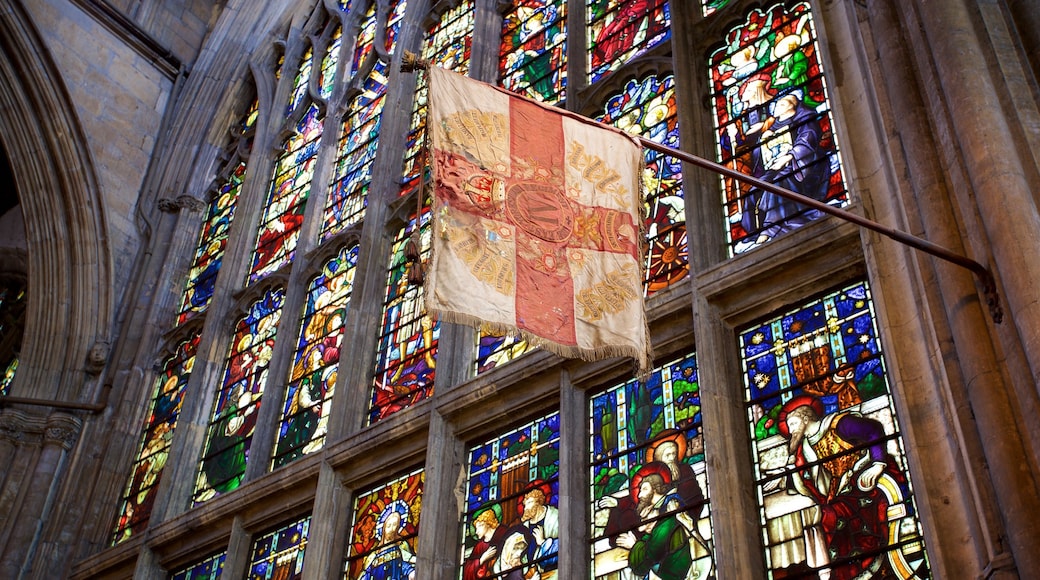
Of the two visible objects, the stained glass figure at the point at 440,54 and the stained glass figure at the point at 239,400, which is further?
the stained glass figure at the point at 440,54

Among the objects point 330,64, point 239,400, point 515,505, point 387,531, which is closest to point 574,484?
point 515,505

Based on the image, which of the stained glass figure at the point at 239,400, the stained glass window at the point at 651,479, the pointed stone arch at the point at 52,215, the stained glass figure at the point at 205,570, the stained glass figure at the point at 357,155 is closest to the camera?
the stained glass window at the point at 651,479

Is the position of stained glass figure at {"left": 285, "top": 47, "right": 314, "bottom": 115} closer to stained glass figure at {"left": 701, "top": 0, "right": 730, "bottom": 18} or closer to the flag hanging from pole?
stained glass figure at {"left": 701, "top": 0, "right": 730, "bottom": 18}

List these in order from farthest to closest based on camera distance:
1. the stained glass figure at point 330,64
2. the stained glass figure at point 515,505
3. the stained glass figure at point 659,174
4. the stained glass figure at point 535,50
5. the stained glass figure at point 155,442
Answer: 1. the stained glass figure at point 330,64
2. the stained glass figure at point 155,442
3. the stained glass figure at point 535,50
4. the stained glass figure at point 659,174
5. the stained glass figure at point 515,505

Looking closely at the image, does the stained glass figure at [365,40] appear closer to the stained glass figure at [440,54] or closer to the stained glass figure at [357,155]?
the stained glass figure at [357,155]

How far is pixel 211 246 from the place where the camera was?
12922mm

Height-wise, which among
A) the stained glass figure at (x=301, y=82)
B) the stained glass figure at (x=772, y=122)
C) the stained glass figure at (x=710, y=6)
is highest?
the stained glass figure at (x=301, y=82)

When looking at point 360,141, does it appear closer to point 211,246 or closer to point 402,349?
point 211,246

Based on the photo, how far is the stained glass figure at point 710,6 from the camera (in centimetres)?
918

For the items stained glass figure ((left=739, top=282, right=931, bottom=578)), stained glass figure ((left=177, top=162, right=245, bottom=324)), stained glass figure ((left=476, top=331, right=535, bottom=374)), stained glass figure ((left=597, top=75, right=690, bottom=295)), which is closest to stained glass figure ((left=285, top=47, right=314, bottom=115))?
stained glass figure ((left=177, top=162, right=245, bottom=324))

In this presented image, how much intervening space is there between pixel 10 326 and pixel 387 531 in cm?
780

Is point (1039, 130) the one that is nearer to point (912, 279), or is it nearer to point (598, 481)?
point (912, 279)

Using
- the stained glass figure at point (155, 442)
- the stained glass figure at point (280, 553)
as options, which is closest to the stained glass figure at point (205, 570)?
the stained glass figure at point (280, 553)

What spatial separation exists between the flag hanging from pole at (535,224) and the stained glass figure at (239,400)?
476 cm
